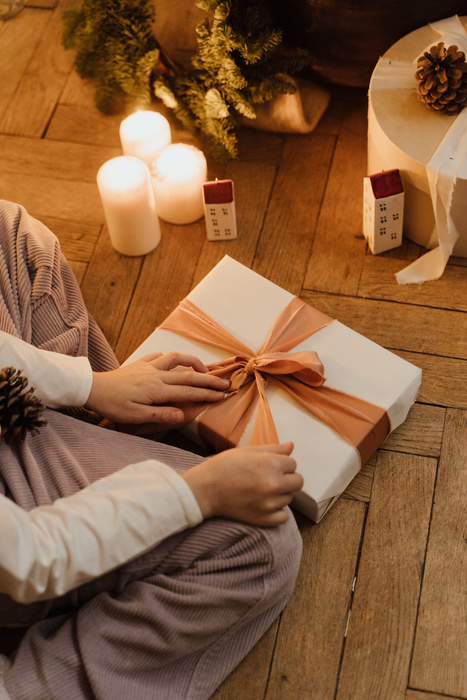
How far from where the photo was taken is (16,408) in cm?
91

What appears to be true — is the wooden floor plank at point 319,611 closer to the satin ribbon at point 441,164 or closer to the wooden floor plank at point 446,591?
the wooden floor plank at point 446,591

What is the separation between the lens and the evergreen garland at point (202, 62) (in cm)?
129

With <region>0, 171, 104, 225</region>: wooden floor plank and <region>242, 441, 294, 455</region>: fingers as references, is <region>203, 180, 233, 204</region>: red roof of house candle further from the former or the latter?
<region>242, 441, 294, 455</region>: fingers

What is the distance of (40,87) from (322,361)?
102 cm

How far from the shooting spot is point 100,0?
1.35m

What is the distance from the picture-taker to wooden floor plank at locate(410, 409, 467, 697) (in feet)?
3.21

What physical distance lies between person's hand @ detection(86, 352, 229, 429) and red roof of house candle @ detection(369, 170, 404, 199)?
17.3 inches

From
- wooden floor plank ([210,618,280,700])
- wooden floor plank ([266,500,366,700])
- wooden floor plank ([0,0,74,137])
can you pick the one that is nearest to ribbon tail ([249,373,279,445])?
wooden floor plank ([266,500,366,700])

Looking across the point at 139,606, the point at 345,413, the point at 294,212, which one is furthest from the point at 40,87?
the point at 139,606

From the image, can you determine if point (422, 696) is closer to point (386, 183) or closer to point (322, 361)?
point (322, 361)

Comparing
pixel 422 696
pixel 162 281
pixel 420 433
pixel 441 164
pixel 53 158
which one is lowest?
pixel 422 696

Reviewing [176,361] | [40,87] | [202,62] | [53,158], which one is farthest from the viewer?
[40,87]

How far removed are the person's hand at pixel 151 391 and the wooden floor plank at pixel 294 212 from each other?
0.36m

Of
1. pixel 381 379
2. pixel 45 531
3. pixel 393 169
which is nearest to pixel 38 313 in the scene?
pixel 45 531
